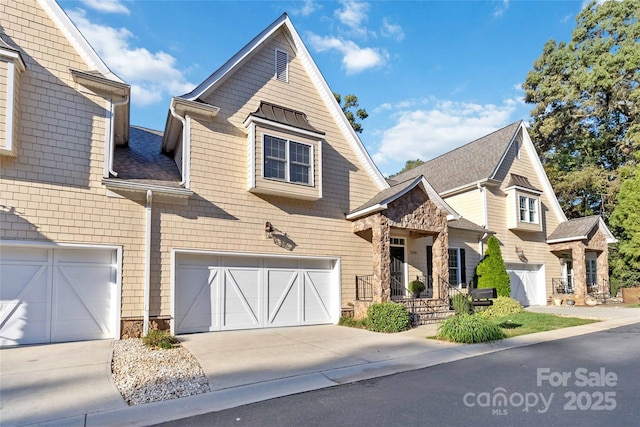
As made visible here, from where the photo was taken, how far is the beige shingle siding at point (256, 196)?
11664 mm

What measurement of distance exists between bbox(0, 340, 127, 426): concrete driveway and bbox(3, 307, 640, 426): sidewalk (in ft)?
0.33

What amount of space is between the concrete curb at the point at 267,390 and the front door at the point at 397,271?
235 inches

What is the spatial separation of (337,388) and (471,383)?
86.6 inches

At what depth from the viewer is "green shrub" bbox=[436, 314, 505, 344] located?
995 centimetres

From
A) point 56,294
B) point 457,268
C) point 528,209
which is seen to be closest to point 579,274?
point 528,209

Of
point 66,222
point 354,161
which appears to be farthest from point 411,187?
point 66,222

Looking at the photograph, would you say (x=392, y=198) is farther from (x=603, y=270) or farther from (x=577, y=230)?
(x=603, y=270)

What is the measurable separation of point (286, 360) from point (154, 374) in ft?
8.24

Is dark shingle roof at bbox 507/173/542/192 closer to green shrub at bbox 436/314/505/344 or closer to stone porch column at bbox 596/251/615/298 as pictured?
stone porch column at bbox 596/251/615/298

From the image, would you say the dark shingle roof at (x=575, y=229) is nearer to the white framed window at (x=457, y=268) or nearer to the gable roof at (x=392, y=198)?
the white framed window at (x=457, y=268)

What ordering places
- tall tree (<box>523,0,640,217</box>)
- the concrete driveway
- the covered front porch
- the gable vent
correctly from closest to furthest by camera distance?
the concrete driveway
the gable vent
the covered front porch
tall tree (<box>523,0,640,217</box>)

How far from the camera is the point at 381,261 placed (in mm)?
13367

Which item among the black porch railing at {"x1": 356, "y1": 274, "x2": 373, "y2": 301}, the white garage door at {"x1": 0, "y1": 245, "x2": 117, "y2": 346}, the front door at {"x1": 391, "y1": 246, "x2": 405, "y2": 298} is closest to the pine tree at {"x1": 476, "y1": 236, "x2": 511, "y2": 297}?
the front door at {"x1": 391, "y1": 246, "x2": 405, "y2": 298}

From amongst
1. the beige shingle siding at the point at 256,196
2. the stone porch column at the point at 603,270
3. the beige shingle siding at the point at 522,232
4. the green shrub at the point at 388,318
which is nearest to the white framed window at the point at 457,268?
the beige shingle siding at the point at 522,232
